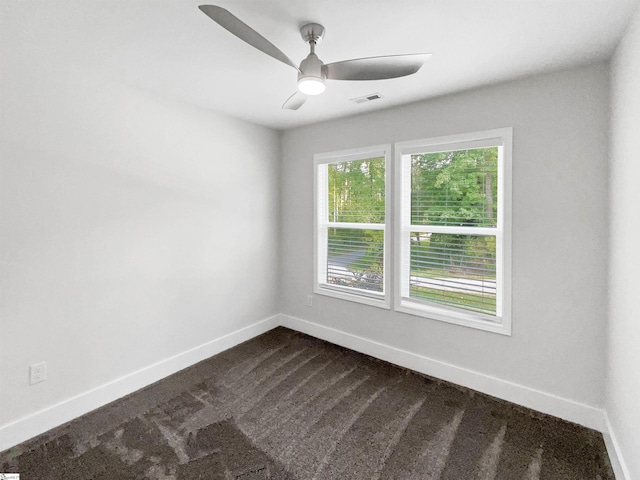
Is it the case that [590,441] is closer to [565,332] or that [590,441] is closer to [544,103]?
[565,332]

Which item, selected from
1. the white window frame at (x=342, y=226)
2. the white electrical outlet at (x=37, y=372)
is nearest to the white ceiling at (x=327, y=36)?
the white window frame at (x=342, y=226)

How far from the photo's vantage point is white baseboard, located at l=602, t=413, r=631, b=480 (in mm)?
1692

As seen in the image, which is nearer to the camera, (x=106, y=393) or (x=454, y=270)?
(x=106, y=393)

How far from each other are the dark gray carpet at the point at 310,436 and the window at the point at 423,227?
719 mm

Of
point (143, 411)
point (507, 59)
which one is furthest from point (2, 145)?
point (507, 59)

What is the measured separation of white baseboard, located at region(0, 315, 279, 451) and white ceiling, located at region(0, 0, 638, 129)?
7.65 ft

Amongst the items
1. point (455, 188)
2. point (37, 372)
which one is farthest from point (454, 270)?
point (37, 372)

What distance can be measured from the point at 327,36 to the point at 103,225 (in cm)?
208

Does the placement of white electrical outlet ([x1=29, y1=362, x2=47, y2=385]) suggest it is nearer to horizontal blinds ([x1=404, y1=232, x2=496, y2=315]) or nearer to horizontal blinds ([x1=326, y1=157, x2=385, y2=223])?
horizontal blinds ([x1=326, y1=157, x2=385, y2=223])

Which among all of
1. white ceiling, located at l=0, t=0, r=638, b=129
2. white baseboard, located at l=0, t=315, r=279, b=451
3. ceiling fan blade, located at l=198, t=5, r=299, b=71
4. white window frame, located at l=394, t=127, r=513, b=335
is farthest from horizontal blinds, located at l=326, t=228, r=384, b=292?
ceiling fan blade, located at l=198, t=5, r=299, b=71

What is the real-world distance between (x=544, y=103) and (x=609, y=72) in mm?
360

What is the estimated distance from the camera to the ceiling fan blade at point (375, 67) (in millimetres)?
1593

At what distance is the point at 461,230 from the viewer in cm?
271

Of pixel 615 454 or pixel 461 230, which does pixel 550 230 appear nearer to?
pixel 461 230
